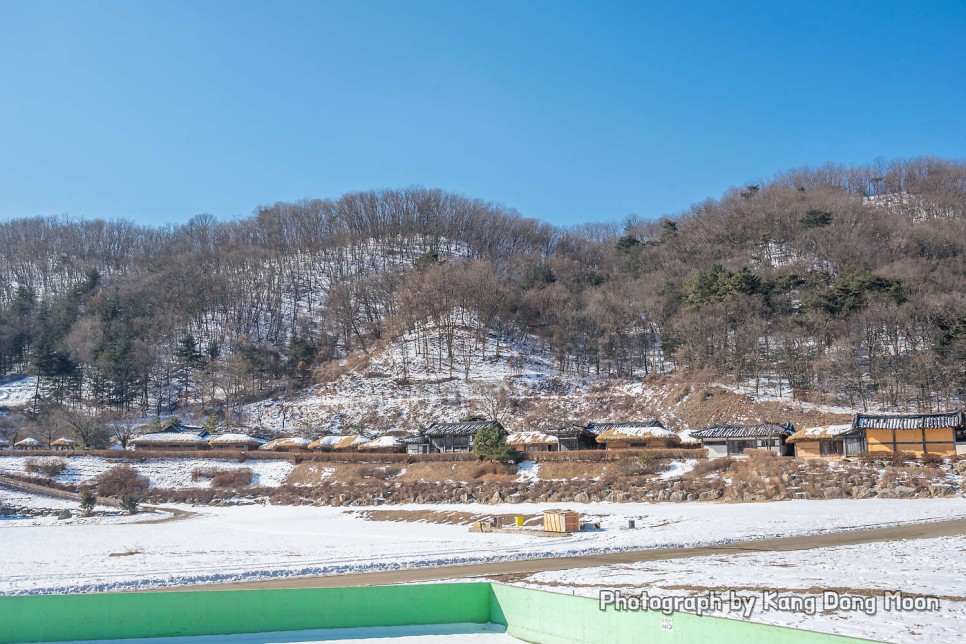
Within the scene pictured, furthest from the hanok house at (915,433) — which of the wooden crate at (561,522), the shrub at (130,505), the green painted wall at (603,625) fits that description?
the shrub at (130,505)

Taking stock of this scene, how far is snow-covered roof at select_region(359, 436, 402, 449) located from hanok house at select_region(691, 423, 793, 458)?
24.0 m

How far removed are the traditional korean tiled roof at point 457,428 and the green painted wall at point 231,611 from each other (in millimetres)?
46562

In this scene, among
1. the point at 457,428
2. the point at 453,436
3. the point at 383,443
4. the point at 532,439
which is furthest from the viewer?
the point at 383,443

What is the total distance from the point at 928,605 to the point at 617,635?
19.6 ft

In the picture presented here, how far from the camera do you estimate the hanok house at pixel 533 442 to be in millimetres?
54625

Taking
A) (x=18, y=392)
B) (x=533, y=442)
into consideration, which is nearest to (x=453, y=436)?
(x=533, y=442)

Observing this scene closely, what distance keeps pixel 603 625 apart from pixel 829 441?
4272 cm

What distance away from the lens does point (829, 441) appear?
47906 mm

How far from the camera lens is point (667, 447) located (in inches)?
2085

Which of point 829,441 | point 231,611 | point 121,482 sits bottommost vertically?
point 121,482

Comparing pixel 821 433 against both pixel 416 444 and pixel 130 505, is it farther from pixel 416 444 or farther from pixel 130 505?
pixel 130 505

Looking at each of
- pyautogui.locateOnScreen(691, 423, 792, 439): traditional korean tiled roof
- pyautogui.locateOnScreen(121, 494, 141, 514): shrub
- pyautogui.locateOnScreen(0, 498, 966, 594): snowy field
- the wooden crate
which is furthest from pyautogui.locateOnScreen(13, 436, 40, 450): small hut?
pyautogui.locateOnScreen(691, 423, 792, 439): traditional korean tiled roof

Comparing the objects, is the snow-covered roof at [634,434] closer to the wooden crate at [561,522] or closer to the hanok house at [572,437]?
the hanok house at [572,437]

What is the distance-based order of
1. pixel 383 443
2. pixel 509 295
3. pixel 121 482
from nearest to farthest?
pixel 121 482 → pixel 383 443 → pixel 509 295
